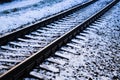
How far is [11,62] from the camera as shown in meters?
5.48

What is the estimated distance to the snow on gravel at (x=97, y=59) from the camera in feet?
17.2

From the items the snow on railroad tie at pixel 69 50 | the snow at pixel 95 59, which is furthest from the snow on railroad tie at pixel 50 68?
the snow on railroad tie at pixel 69 50

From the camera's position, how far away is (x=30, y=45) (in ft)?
22.3

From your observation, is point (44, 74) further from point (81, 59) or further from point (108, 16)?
point (108, 16)

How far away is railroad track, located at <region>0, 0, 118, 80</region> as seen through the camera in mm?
5059

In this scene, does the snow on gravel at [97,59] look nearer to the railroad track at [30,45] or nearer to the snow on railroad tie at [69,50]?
the snow on railroad tie at [69,50]

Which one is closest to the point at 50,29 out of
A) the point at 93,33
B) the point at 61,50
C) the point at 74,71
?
the point at 93,33

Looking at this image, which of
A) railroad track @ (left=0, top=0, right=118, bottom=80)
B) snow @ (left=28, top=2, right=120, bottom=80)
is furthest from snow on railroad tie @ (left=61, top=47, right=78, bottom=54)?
railroad track @ (left=0, top=0, right=118, bottom=80)

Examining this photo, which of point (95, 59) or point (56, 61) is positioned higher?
point (56, 61)

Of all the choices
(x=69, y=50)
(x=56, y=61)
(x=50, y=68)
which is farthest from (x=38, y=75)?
(x=69, y=50)

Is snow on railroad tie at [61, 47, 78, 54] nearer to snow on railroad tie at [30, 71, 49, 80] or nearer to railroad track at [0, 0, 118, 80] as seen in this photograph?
railroad track at [0, 0, 118, 80]

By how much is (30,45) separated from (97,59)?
2.22 m

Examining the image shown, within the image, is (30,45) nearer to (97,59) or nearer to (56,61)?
(56,61)

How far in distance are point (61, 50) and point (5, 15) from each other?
6.10 metres
